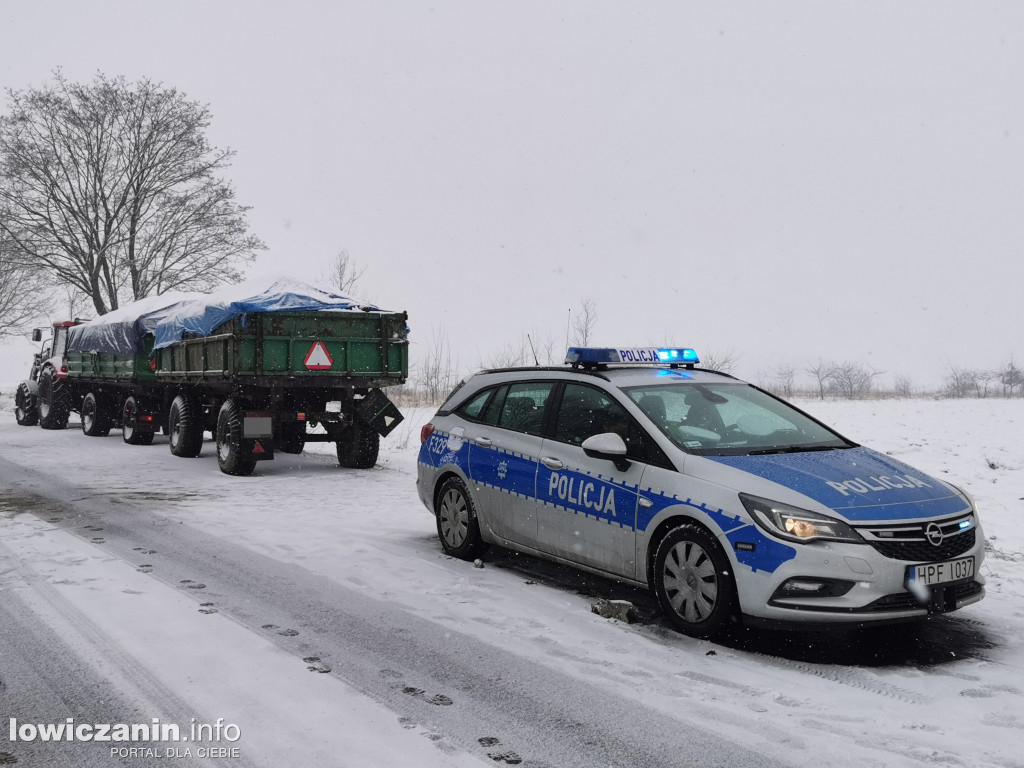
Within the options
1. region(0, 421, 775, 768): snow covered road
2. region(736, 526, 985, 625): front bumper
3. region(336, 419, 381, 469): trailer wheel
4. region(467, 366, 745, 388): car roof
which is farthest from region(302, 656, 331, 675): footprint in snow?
region(336, 419, 381, 469): trailer wheel

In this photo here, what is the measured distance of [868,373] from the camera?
4009 cm

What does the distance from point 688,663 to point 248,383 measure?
28.1 ft

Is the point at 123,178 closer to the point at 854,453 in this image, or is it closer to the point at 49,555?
the point at 49,555

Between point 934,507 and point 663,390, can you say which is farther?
point 663,390

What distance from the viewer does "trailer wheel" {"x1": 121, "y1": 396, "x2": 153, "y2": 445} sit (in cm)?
1666

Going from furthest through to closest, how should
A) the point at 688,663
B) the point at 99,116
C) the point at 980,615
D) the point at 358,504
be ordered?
1. the point at 99,116
2. the point at 358,504
3. the point at 980,615
4. the point at 688,663

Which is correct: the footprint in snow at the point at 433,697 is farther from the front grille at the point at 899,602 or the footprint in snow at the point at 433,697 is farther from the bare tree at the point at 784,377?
the bare tree at the point at 784,377

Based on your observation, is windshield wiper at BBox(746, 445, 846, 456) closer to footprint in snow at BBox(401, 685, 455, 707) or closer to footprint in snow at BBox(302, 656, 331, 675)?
footprint in snow at BBox(401, 685, 455, 707)

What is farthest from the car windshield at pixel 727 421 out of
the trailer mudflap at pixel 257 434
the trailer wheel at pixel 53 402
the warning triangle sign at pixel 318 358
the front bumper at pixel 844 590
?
the trailer wheel at pixel 53 402

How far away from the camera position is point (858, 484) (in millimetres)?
4727

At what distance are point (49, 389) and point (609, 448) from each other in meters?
19.3

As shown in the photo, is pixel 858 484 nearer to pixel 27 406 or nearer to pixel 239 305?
pixel 239 305

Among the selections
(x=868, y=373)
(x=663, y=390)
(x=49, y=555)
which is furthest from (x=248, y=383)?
(x=868, y=373)

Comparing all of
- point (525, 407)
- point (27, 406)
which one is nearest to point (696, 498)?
point (525, 407)
